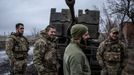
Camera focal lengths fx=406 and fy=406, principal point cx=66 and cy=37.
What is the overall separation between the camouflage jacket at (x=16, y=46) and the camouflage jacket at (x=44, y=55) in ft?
5.23

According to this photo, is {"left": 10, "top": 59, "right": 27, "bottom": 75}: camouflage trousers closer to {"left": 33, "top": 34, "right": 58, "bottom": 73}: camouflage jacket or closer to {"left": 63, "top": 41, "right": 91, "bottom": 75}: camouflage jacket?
{"left": 33, "top": 34, "right": 58, "bottom": 73}: camouflage jacket

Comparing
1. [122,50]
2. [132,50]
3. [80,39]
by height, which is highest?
[80,39]

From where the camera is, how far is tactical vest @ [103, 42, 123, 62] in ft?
33.2

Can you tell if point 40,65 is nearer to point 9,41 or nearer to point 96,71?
point 9,41

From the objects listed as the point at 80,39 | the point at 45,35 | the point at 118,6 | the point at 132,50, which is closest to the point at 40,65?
the point at 45,35

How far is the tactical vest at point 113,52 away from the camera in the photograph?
10105 mm

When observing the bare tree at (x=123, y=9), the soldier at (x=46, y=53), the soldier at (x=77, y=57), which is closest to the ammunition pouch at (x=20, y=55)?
the soldier at (x=46, y=53)

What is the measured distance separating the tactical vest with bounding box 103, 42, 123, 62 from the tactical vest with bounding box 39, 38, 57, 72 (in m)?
1.36

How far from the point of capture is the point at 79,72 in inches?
235

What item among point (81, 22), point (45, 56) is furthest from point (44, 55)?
point (81, 22)

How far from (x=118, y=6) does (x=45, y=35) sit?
19098mm

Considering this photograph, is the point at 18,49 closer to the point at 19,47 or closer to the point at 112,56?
the point at 19,47

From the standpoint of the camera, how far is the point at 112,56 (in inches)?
398

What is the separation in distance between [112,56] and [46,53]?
5.53ft
